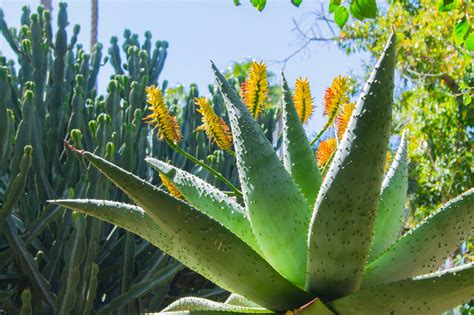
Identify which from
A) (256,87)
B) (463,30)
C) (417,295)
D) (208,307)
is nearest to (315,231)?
(417,295)

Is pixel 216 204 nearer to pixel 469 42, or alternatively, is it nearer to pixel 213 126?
pixel 213 126

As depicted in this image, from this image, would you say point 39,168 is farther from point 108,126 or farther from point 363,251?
point 363,251

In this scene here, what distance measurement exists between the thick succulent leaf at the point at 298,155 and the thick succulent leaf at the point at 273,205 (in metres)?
0.18

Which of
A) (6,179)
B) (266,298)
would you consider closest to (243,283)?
(266,298)

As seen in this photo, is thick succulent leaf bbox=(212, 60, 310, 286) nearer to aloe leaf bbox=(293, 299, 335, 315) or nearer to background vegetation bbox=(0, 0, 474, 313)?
aloe leaf bbox=(293, 299, 335, 315)

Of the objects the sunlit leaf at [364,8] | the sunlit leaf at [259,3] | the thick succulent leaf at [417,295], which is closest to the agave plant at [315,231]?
the thick succulent leaf at [417,295]

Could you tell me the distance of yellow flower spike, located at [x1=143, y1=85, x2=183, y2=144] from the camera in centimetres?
189

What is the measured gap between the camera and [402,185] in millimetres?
1733

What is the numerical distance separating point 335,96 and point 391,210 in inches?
17.0

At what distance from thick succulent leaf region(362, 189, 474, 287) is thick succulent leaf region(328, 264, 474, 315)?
124mm

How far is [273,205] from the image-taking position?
4.91ft

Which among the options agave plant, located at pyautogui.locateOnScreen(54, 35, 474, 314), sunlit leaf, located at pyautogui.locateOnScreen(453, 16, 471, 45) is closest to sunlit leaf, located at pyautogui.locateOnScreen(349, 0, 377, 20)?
sunlit leaf, located at pyautogui.locateOnScreen(453, 16, 471, 45)

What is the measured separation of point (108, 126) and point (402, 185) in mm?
3052

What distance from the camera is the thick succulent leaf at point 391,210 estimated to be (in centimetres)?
162
